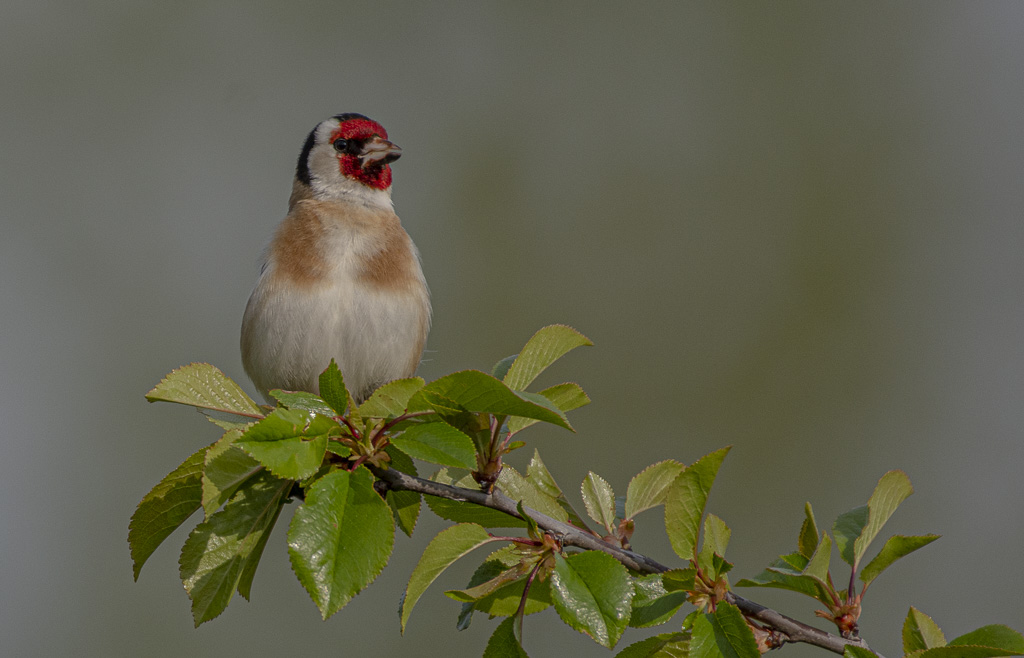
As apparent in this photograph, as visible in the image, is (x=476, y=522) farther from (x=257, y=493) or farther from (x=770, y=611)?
(x=770, y=611)

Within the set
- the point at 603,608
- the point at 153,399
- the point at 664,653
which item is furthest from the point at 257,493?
the point at 664,653

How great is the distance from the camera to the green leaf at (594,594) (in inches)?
79.6

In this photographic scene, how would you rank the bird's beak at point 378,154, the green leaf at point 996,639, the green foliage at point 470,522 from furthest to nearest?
1. the bird's beak at point 378,154
2. the green leaf at point 996,639
3. the green foliage at point 470,522

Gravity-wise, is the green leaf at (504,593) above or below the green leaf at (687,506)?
below

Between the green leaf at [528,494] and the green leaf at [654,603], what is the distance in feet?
1.32

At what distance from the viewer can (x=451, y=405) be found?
215 centimetres

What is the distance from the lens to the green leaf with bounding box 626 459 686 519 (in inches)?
105

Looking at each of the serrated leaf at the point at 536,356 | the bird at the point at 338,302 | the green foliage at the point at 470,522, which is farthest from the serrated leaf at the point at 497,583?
the bird at the point at 338,302

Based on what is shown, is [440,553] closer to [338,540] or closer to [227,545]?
[338,540]

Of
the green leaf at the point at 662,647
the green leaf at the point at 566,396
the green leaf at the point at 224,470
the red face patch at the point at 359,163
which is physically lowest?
the green leaf at the point at 662,647

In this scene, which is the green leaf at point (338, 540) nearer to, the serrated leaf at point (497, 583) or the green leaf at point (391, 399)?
the green leaf at point (391, 399)

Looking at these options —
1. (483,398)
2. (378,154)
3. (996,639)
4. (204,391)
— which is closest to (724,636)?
(996,639)

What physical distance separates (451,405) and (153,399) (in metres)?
0.74

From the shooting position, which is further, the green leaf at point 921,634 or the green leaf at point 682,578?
the green leaf at point 921,634
